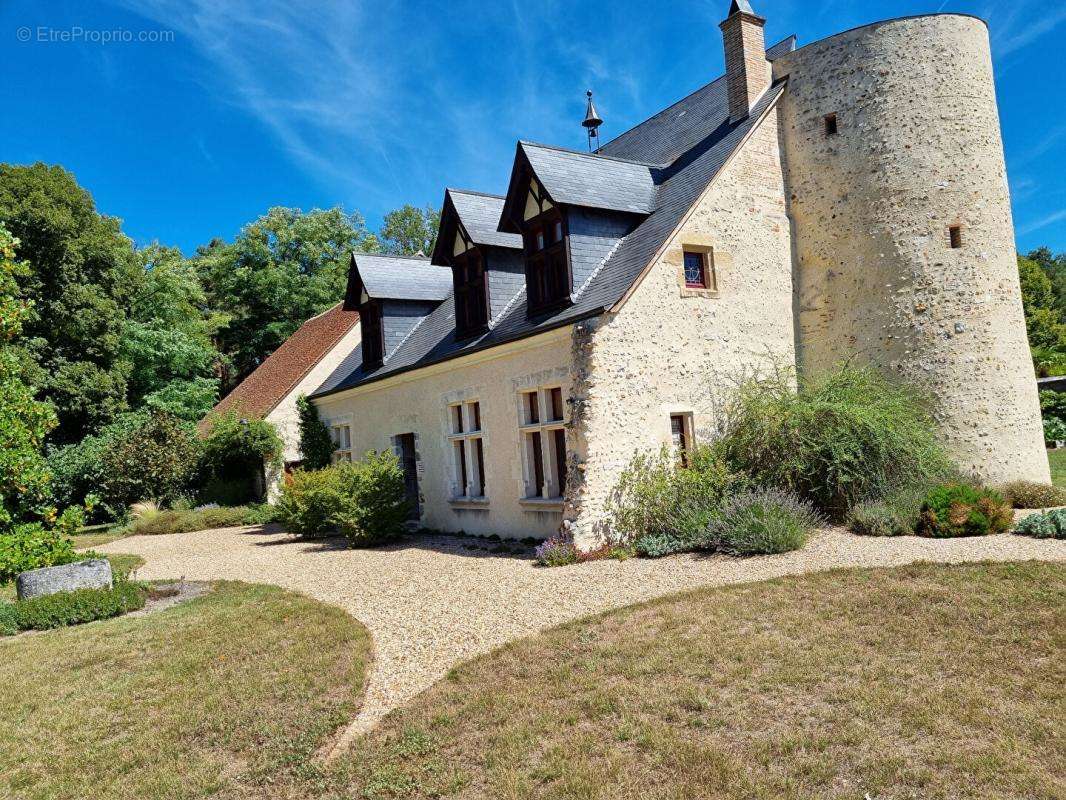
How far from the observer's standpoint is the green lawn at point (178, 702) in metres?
4.68

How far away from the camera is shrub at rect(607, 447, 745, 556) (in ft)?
32.9

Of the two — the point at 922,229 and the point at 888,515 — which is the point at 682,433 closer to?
the point at 888,515

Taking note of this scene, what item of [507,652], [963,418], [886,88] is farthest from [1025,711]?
[886,88]

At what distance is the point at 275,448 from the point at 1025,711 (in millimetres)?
18832

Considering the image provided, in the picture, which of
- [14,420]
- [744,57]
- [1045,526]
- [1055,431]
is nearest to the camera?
[1045,526]

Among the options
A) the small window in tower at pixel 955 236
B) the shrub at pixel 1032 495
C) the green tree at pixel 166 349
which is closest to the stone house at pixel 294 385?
the green tree at pixel 166 349

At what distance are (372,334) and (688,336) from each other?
9.19 meters

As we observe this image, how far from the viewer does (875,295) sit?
39.7 feet

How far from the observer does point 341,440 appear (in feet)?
62.6

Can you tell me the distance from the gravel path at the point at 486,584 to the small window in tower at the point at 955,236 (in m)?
5.31

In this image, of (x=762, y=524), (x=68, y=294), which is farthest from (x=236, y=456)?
(x=762, y=524)

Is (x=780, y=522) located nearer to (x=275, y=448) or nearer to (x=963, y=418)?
(x=963, y=418)

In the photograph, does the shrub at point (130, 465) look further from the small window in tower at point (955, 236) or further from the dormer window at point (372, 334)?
the small window in tower at point (955, 236)

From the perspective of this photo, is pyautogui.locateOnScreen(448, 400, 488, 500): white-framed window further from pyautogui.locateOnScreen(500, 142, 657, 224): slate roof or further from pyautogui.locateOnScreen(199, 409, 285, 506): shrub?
pyautogui.locateOnScreen(199, 409, 285, 506): shrub
